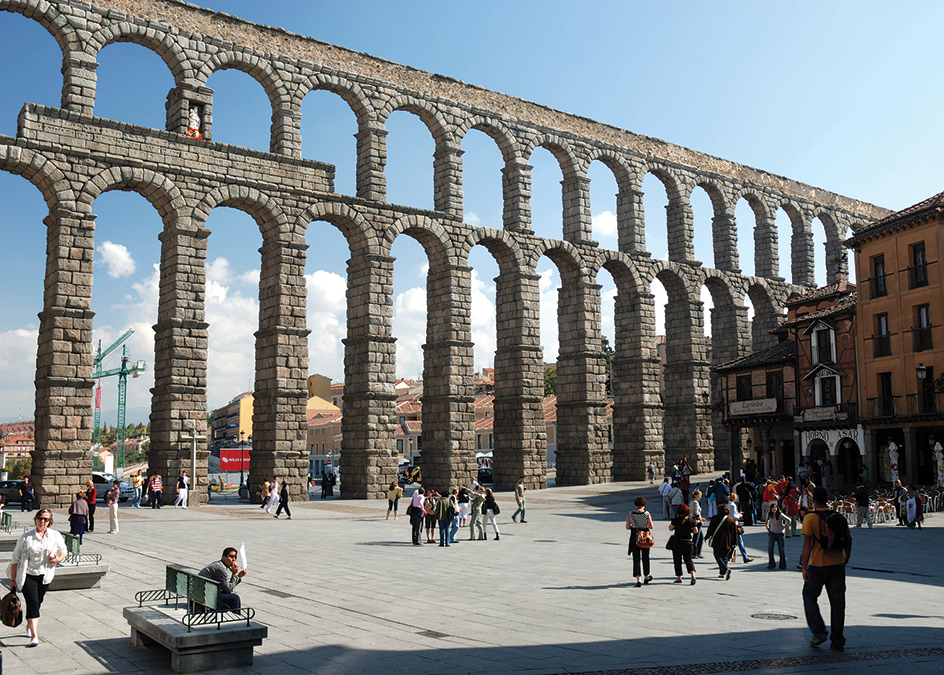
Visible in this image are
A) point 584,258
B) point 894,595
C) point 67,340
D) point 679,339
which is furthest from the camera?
point 679,339

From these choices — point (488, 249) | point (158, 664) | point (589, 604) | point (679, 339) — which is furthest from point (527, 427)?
point (158, 664)

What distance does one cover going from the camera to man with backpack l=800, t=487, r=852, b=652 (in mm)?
10406

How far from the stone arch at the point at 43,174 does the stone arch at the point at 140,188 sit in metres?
0.62

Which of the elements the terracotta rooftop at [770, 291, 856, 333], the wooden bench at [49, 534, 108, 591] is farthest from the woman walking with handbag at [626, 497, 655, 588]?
the terracotta rooftop at [770, 291, 856, 333]

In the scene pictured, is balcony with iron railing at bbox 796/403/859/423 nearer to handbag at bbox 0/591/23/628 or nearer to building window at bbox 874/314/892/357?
building window at bbox 874/314/892/357

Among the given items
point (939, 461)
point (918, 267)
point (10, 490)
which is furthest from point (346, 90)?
point (939, 461)

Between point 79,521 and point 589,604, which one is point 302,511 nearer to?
point 79,521

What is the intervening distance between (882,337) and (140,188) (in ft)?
110

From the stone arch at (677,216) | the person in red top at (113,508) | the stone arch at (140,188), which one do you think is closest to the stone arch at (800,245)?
the stone arch at (677,216)

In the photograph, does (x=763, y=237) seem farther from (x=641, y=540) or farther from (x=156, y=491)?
(x=641, y=540)

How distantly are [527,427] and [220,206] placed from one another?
19.8 m

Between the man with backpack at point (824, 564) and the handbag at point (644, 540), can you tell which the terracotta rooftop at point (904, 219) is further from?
the man with backpack at point (824, 564)

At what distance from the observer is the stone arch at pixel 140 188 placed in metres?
34.1

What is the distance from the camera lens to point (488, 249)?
→ 47500mm
